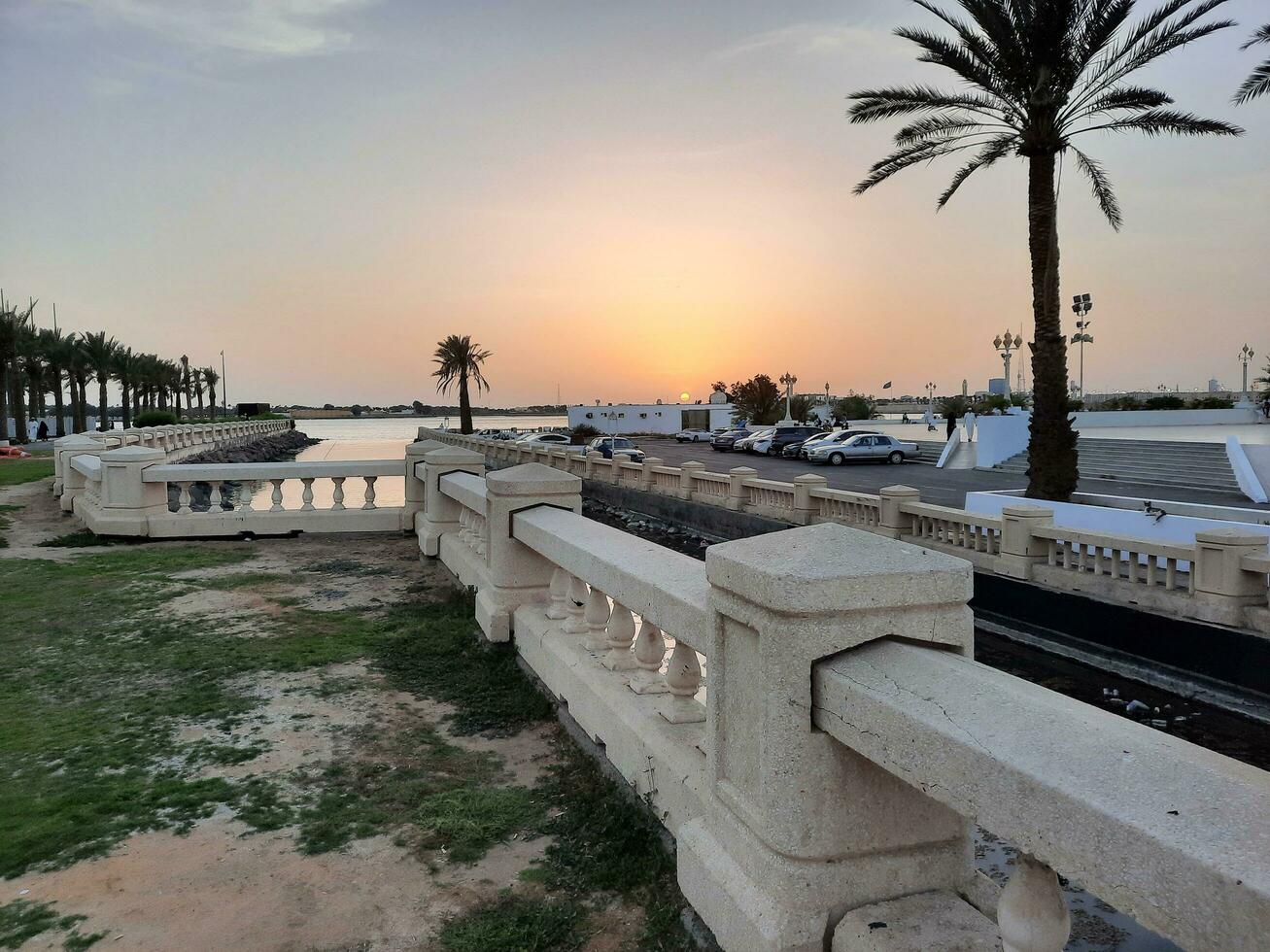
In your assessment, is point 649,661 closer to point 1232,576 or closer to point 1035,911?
point 1035,911

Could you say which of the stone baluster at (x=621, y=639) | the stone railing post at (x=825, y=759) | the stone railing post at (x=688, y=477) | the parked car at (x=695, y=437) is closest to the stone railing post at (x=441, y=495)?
the stone baluster at (x=621, y=639)

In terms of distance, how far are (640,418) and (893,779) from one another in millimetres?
97238

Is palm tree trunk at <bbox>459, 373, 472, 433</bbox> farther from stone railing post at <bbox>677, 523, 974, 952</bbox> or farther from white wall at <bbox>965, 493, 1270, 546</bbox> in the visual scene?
stone railing post at <bbox>677, 523, 974, 952</bbox>

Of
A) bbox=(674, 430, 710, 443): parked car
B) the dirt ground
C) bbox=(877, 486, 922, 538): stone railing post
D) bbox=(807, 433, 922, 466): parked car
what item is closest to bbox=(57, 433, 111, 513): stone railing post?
the dirt ground

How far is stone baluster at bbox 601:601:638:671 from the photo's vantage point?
454 cm

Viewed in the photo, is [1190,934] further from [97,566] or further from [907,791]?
[97,566]

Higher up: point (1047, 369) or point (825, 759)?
point (1047, 369)

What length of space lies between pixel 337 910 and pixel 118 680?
12.0ft

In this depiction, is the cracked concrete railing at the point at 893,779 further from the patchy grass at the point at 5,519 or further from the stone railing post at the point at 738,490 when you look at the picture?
the stone railing post at the point at 738,490

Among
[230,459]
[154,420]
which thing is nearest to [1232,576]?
[230,459]

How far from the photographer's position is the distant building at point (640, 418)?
98.6m

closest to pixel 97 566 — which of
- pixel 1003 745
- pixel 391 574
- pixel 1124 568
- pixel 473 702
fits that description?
pixel 391 574

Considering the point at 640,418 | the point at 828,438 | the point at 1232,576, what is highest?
the point at 640,418

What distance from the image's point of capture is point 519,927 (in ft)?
10.2
